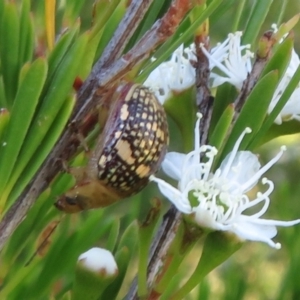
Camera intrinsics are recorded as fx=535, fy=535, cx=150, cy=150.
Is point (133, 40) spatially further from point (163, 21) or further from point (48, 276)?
point (48, 276)

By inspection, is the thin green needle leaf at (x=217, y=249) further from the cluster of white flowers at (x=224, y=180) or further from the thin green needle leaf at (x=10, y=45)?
the thin green needle leaf at (x=10, y=45)

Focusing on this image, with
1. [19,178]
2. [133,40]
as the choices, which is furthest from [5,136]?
[133,40]

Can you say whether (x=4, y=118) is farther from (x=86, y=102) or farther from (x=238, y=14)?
(x=238, y=14)

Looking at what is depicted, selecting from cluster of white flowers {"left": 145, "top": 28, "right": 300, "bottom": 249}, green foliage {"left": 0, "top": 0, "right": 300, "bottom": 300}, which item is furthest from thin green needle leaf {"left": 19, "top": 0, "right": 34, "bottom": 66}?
cluster of white flowers {"left": 145, "top": 28, "right": 300, "bottom": 249}

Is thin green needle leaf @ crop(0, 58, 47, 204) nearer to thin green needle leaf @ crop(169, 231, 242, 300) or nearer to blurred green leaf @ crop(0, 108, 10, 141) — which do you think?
blurred green leaf @ crop(0, 108, 10, 141)

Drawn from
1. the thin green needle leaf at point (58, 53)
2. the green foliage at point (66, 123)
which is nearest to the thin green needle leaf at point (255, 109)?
the green foliage at point (66, 123)
